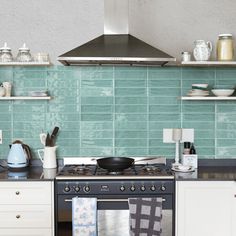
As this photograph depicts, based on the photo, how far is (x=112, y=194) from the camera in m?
3.13

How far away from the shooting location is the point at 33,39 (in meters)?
3.73

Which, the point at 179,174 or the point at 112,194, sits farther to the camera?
the point at 179,174

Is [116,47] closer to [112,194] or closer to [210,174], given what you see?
[112,194]

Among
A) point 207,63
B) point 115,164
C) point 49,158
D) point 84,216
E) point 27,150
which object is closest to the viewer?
point 84,216

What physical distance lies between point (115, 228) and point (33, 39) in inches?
71.0

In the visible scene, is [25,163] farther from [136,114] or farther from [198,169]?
[198,169]

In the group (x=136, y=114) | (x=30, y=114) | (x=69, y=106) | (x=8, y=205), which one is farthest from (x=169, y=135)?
(x=8, y=205)

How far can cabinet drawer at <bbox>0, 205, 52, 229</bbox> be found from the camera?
3.12 metres

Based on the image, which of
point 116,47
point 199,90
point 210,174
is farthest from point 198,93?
point 116,47

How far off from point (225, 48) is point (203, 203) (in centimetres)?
130

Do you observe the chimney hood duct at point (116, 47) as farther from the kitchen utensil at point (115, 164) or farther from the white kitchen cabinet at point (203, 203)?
the white kitchen cabinet at point (203, 203)

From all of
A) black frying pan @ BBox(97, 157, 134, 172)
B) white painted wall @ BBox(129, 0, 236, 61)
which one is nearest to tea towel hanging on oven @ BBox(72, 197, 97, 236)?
black frying pan @ BBox(97, 157, 134, 172)

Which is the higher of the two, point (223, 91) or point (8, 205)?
point (223, 91)

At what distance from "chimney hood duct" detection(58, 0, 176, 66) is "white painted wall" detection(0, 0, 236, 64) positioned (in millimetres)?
442
